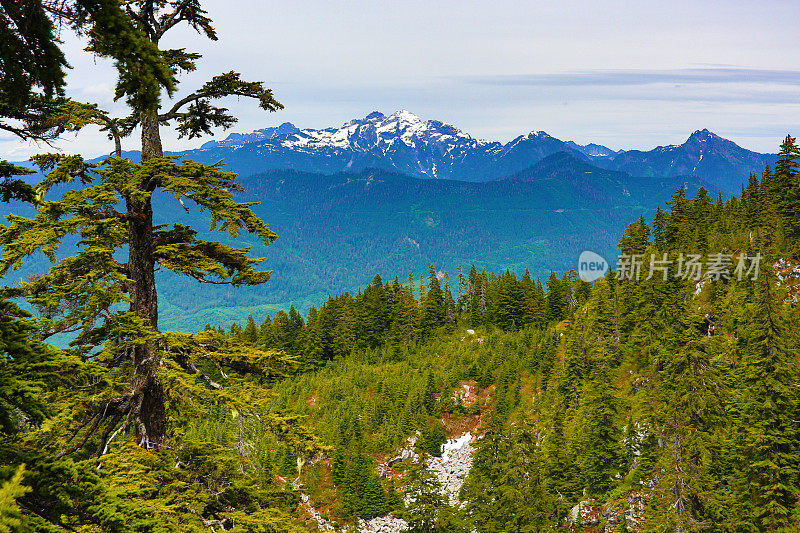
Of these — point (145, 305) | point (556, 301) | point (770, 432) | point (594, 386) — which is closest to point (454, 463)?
point (594, 386)

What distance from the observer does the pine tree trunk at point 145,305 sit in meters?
8.41

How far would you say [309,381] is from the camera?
63062mm

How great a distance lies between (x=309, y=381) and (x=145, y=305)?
Result: 56.7 meters

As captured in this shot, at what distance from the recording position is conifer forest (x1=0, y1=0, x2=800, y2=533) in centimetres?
518

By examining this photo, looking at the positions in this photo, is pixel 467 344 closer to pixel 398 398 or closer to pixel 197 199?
pixel 398 398

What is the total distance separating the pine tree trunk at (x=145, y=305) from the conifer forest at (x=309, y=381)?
0.12ft

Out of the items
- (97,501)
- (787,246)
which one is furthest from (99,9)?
(787,246)

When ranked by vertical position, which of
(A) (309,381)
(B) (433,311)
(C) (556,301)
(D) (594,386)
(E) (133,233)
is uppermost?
(E) (133,233)

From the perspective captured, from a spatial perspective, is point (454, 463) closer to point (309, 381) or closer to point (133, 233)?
point (309, 381)

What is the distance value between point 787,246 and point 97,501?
60.7m

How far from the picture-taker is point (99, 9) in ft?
14.4

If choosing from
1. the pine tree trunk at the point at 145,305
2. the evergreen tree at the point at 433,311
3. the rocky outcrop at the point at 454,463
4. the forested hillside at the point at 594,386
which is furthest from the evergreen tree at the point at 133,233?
the evergreen tree at the point at 433,311

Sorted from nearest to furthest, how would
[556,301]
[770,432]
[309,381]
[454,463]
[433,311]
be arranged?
[770,432] → [454,463] → [309,381] → [556,301] → [433,311]

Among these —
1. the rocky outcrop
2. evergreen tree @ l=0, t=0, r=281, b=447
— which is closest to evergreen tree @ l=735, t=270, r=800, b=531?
the rocky outcrop
